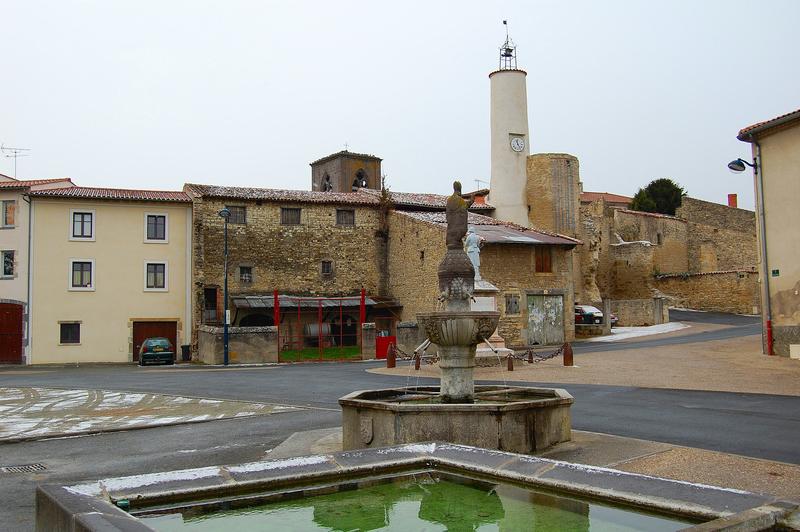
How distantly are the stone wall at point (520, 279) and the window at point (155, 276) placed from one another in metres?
15.9

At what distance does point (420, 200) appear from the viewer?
42344 mm

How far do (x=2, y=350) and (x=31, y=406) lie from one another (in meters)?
21.1

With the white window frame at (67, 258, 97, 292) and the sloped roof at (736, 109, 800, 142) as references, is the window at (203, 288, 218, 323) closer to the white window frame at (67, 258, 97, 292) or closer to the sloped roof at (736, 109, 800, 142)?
the white window frame at (67, 258, 97, 292)

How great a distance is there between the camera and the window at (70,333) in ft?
110

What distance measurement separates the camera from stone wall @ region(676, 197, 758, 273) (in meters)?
53.6

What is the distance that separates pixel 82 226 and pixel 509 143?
969 inches

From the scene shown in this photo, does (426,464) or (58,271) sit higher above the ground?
(58,271)

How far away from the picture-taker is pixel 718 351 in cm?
2391

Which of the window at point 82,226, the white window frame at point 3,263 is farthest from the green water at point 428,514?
the white window frame at point 3,263

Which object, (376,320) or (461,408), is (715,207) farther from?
(461,408)

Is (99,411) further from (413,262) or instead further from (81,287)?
(413,262)

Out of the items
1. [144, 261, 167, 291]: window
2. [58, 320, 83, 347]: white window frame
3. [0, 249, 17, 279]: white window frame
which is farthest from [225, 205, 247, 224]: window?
[0, 249, 17, 279]: white window frame

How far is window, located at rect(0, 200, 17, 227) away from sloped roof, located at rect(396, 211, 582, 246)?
62.5ft

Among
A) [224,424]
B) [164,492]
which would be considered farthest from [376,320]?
[164,492]
